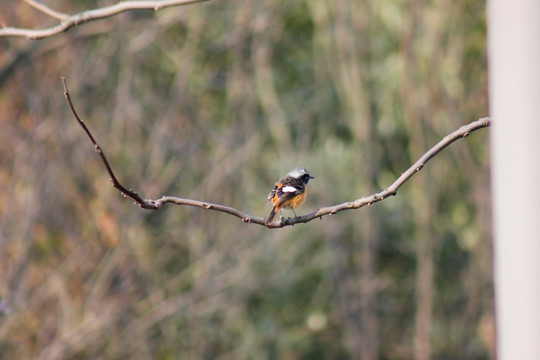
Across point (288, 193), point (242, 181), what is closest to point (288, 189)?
point (288, 193)

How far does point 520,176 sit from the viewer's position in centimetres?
167

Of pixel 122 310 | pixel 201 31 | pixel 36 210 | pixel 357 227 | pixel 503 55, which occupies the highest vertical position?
pixel 201 31

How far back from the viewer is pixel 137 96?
11289 millimetres

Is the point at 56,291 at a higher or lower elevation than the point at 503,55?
higher

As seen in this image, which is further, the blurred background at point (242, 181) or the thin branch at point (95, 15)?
the blurred background at point (242, 181)

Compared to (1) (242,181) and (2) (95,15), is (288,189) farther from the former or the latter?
(1) (242,181)

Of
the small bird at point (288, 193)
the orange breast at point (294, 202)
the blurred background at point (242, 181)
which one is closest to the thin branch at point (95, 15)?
the small bird at point (288, 193)

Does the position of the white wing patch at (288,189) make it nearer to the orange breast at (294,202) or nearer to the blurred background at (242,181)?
the orange breast at (294,202)

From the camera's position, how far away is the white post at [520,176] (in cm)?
164

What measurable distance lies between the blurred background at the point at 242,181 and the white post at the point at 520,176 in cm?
782

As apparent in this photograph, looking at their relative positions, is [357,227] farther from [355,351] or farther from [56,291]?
[56,291]

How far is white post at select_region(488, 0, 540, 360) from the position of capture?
5.38 feet

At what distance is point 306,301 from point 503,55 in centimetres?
1230

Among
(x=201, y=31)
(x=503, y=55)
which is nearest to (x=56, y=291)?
(x=201, y=31)
